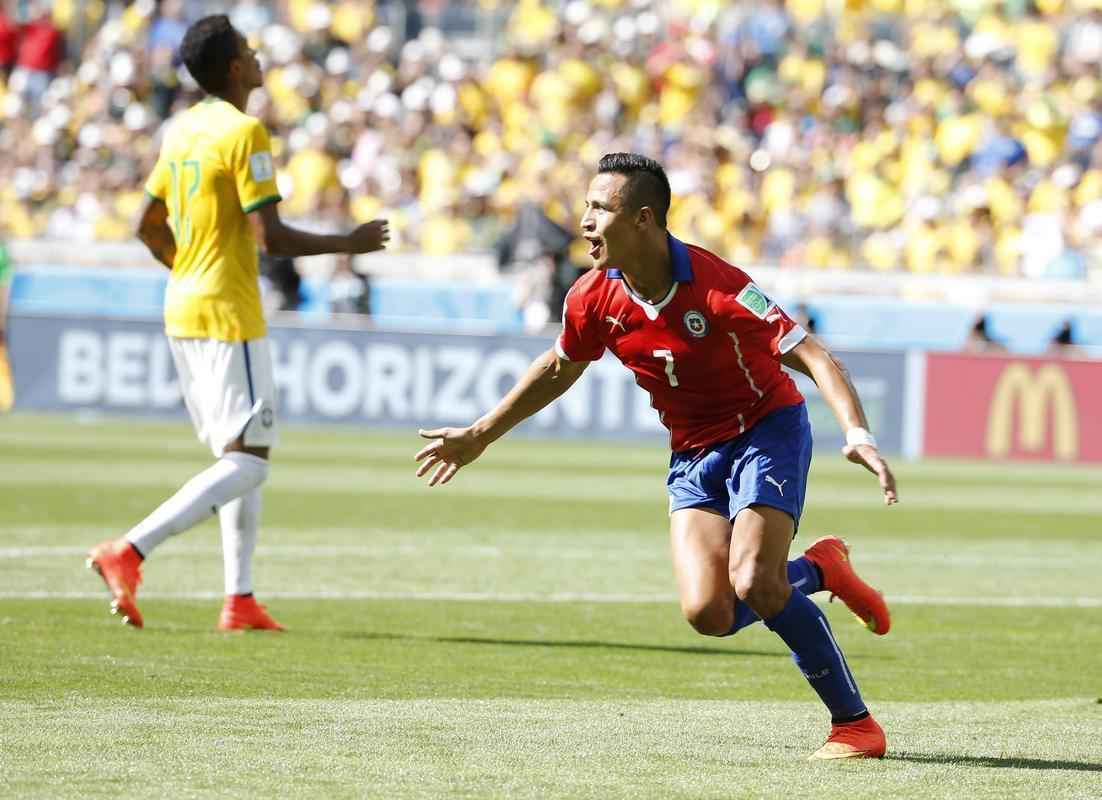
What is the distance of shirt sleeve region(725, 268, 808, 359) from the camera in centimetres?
615

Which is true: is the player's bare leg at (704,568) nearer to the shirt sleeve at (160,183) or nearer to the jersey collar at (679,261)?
the jersey collar at (679,261)

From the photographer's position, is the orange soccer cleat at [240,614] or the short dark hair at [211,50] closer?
the short dark hair at [211,50]

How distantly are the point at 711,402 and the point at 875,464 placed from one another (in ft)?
3.09

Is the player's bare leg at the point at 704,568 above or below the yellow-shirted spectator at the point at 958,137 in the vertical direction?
below

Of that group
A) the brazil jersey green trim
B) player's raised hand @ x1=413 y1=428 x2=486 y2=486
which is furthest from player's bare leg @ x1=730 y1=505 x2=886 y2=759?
the brazil jersey green trim

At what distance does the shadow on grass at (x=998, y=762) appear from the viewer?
6051 mm

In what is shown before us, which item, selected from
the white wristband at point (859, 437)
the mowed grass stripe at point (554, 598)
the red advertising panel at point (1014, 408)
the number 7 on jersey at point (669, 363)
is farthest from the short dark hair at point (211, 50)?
the red advertising panel at point (1014, 408)

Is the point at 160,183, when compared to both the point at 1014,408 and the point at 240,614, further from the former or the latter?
the point at 1014,408

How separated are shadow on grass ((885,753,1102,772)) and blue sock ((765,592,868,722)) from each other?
21 cm

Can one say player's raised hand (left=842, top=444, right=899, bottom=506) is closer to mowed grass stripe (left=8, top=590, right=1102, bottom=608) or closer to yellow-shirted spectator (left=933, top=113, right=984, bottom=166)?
mowed grass stripe (left=8, top=590, right=1102, bottom=608)

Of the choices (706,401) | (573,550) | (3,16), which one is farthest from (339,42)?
(706,401)

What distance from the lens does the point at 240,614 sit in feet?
28.7

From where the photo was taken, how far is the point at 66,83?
30.0 metres

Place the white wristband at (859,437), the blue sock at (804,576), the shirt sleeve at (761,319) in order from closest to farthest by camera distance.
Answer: the white wristband at (859,437) → the shirt sleeve at (761,319) → the blue sock at (804,576)
